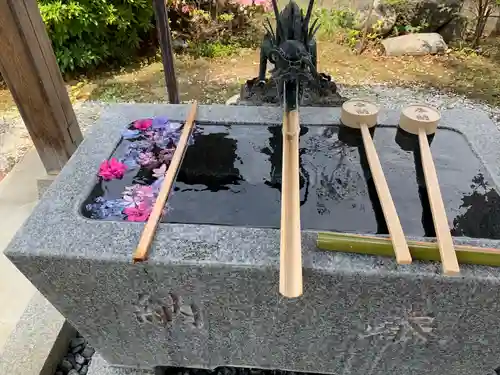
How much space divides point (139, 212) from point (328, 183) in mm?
826

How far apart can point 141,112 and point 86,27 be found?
145 inches

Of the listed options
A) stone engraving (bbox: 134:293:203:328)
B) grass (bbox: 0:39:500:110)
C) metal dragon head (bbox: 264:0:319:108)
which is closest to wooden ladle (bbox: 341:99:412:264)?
metal dragon head (bbox: 264:0:319:108)

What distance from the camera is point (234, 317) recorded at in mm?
1692

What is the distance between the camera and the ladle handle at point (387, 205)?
4.58 ft

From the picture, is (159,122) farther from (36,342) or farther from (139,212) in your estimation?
(36,342)

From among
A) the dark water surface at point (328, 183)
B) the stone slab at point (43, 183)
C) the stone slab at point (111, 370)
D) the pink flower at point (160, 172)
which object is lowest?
the stone slab at point (111, 370)

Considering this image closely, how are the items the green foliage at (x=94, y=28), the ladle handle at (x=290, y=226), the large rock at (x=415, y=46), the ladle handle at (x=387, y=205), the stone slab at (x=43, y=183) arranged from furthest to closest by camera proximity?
1. the large rock at (x=415, y=46)
2. the green foliage at (x=94, y=28)
3. the stone slab at (x=43, y=183)
4. the ladle handle at (x=387, y=205)
5. the ladle handle at (x=290, y=226)

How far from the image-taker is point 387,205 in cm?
158

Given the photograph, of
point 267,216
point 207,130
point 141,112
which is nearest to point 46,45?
point 141,112

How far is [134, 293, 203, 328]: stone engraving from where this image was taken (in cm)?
165

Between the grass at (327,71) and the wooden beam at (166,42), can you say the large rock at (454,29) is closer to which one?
the grass at (327,71)

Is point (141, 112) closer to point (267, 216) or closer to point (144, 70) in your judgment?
point (267, 216)

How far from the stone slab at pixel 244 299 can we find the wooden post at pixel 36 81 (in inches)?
49.5

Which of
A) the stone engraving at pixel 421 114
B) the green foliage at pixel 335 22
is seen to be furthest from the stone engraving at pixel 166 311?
the green foliage at pixel 335 22
